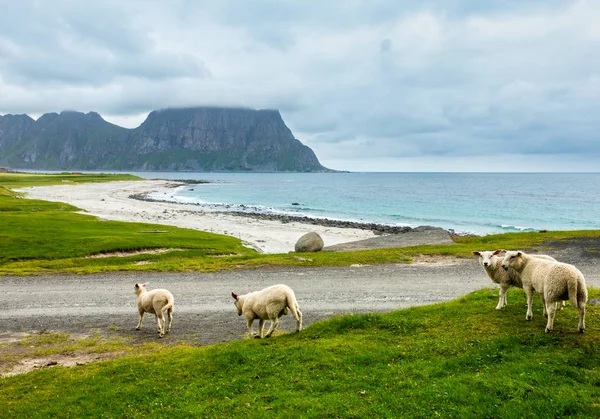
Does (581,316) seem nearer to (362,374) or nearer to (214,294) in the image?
(362,374)

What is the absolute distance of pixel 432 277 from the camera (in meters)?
26.3

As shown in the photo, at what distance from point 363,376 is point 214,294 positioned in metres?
15.1

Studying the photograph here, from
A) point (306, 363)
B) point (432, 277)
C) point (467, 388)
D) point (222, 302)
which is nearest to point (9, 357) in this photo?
point (222, 302)

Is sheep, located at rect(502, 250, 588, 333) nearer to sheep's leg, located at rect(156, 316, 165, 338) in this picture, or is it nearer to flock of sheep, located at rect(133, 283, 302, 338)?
flock of sheep, located at rect(133, 283, 302, 338)

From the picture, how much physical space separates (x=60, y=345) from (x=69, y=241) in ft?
97.0

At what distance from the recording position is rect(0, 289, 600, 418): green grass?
8.58 m

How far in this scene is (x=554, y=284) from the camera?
10.6 m

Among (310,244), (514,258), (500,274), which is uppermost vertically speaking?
(514,258)

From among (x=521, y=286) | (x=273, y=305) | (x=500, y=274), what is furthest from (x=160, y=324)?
(x=521, y=286)

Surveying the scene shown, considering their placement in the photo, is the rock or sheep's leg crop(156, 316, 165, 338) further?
the rock

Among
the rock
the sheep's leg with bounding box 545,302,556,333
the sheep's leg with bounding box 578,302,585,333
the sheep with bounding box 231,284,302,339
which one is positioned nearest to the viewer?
the sheep's leg with bounding box 578,302,585,333

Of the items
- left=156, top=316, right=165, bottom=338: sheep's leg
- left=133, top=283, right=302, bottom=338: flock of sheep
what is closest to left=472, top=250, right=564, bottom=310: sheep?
left=133, top=283, right=302, bottom=338: flock of sheep

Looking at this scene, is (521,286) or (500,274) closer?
(521,286)

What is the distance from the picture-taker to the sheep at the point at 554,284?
10.4 meters
